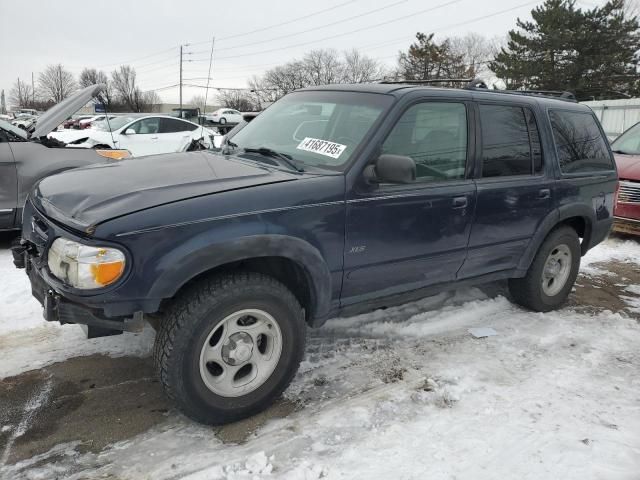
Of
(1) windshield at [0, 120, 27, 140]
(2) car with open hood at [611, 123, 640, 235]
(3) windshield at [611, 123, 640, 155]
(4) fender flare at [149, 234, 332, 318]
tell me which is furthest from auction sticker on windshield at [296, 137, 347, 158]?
(3) windshield at [611, 123, 640, 155]

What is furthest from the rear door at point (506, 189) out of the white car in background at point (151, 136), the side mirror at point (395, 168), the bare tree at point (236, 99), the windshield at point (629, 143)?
the bare tree at point (236, 99)

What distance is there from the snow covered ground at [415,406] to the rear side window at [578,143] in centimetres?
135

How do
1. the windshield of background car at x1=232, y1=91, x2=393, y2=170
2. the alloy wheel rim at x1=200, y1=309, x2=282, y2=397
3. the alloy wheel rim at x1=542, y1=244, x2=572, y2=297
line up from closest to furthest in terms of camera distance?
1. the alloy wheel rim at x1=200, y1=309, x2=282, y2=397
2. the windshield of background car at x1=232, y1=91, x2=393, y2=170
3. the alloy wheel rim at x1=542, y1=244, x2=572, y2=297

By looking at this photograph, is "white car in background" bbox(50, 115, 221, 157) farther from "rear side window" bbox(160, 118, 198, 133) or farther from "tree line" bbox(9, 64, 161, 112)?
"tree line" bbox(9, 64, 161, 112)

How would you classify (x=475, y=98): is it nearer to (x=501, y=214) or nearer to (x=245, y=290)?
(x=501, y=214)

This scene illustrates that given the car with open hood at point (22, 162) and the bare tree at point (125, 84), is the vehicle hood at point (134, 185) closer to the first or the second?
the car with open hood at point (22, 162)

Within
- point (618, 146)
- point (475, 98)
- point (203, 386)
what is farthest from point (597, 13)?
point (203, 386)

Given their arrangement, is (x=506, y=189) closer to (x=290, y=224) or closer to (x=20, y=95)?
(x=290, y=224)

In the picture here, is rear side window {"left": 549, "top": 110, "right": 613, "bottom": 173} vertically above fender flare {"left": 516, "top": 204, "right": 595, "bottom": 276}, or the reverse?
rear side window {"left": 549, "top": 110, "right": 613, "bottom": 173}

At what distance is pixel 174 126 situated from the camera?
14398 millimetres

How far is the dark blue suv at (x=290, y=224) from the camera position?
2.54 m

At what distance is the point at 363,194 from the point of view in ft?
10.2

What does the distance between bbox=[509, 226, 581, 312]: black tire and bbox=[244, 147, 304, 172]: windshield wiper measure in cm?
242

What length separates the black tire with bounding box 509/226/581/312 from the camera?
4445 mm
